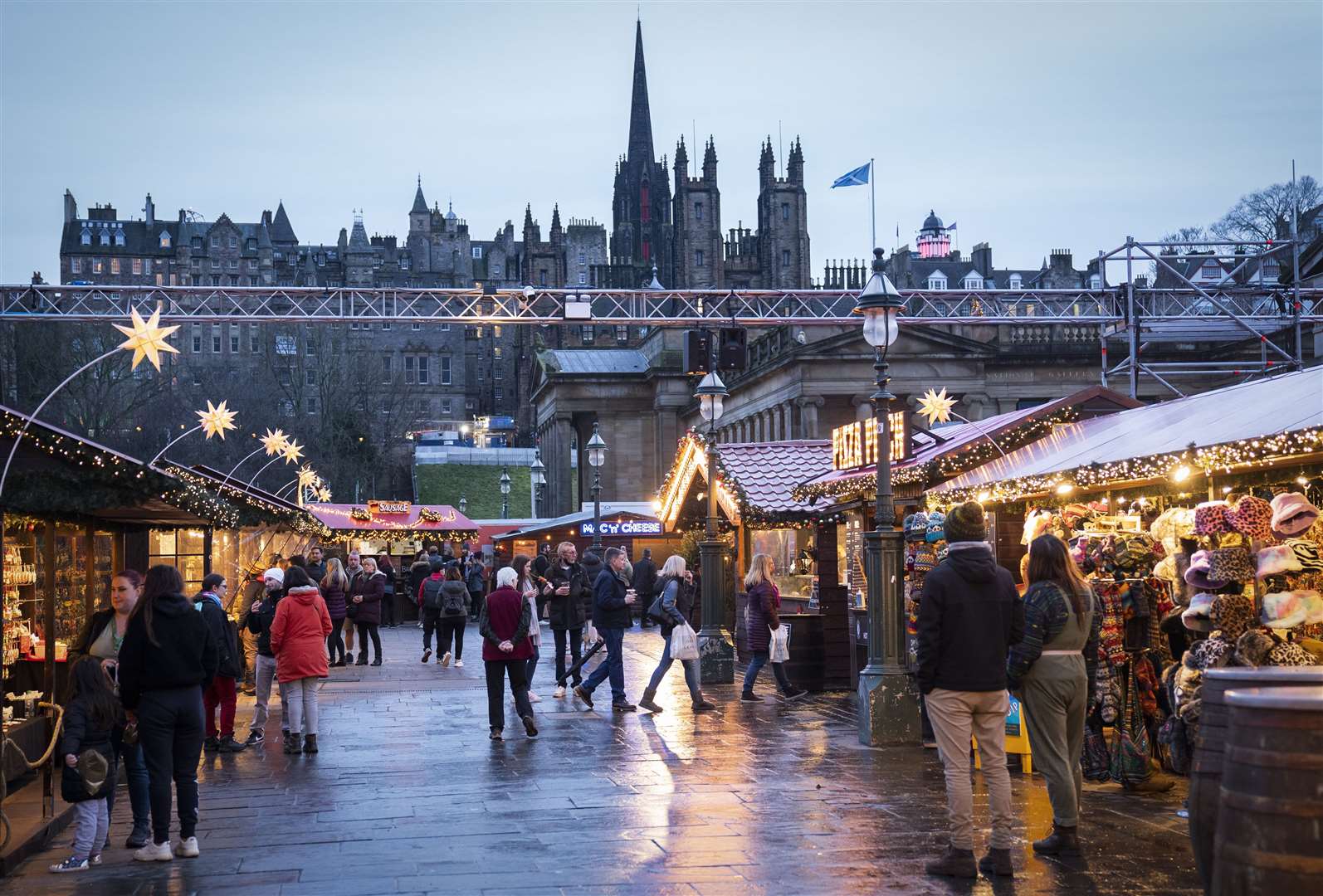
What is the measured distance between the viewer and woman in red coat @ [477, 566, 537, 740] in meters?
14.1

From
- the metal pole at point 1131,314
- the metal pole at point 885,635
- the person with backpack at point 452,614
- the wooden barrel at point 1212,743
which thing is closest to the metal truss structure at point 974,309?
the metal pole at point 1131,314

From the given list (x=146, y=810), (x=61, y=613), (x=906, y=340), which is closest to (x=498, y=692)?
(x=61, y=613)

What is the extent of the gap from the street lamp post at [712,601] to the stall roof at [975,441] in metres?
3.16

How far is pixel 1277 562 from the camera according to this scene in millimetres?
9523

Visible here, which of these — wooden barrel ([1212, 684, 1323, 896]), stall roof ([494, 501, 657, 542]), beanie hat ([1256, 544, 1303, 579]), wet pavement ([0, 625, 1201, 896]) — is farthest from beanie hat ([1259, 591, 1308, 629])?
stall roof ([494, 501, 657, 542])

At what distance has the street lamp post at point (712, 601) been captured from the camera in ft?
66.5

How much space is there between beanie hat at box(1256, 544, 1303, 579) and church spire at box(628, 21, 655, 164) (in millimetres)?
135954

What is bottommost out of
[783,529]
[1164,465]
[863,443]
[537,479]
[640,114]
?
[783,529]

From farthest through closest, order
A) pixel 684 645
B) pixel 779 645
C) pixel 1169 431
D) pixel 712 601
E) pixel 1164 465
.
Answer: pixel 712 601
pixel 779 645
pixel 684 645
pixel 1169 431
pixel 1164 465

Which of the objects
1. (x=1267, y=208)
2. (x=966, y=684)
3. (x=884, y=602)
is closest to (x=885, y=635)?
(x=884, y=602)

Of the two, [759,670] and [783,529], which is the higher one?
[783,529]

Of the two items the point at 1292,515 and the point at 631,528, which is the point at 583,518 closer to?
the point at 631,528

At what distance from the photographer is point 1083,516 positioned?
13195 millimetres

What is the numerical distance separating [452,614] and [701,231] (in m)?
88.5
